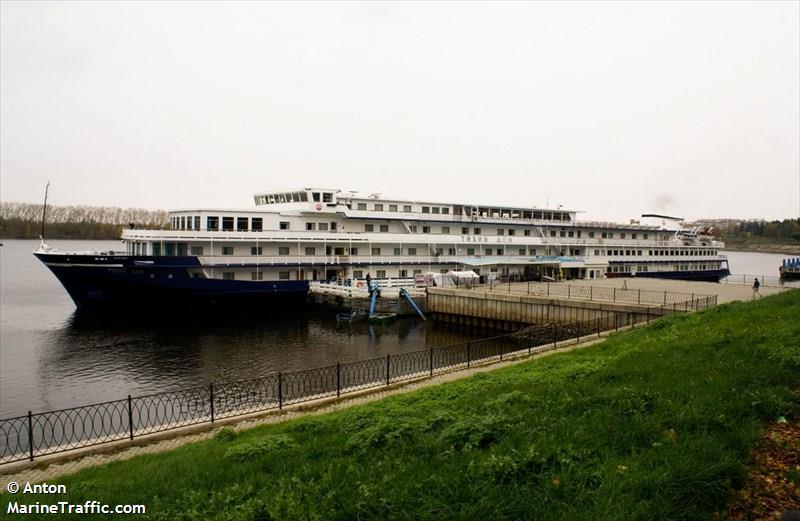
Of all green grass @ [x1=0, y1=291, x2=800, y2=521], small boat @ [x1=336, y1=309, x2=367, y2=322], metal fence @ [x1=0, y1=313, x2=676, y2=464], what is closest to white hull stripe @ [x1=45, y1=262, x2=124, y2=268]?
small boat @ [x1=336, y1=309, x2=367, y2=322]

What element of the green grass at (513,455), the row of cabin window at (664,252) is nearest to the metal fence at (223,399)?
the green grass at (513,455)

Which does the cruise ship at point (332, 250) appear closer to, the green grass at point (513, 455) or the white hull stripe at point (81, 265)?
the white hull stripe at point (81, 265)

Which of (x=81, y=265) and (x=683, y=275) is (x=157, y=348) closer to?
(x=81, y=265)

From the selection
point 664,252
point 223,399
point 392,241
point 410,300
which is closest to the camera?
point 223,399

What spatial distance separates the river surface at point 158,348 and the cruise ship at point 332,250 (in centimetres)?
286

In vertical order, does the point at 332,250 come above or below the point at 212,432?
above

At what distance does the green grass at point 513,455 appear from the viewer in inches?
230

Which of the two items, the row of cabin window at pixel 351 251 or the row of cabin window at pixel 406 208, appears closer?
the row of cabin window at pixel 351 251

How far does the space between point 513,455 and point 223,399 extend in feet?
49.1

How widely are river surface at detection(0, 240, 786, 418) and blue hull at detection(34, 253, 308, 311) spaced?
1.77m

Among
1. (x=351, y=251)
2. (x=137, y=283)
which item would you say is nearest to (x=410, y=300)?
(x=351, y=251)

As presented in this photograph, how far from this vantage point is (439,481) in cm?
645

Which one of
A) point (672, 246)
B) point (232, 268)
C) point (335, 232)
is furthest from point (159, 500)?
point (672, 246)

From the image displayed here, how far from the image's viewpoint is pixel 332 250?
42.8m
